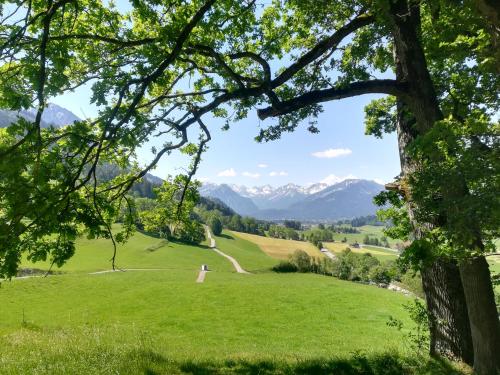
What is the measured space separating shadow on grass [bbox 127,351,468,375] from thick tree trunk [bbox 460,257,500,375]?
762 mm

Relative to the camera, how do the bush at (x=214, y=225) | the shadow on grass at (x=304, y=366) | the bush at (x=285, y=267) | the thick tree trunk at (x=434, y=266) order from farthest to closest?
the bush at (x=214, y=225), the bush at (x=285, y=267), the thick tree trunk at (x=434, y=266), the shadow on grass at (x=304, y=366)

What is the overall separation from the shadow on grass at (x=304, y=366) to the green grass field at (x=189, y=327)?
3 centimetres

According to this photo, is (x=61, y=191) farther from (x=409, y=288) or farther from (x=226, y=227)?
(x=226, y=227)

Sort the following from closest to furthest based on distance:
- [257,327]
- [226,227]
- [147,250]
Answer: [257,327]
[147,250]
[226,227]

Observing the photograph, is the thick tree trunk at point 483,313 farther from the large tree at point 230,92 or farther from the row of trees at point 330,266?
the row of trees at point 330,266

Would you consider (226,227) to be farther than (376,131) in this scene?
Yes

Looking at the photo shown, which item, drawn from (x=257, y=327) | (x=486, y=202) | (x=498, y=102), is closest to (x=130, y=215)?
(x=486, y=202)

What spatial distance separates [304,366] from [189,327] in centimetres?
3022

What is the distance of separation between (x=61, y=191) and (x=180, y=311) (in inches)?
1649

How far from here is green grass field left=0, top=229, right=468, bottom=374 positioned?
8.78 metres

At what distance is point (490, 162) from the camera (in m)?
4.61

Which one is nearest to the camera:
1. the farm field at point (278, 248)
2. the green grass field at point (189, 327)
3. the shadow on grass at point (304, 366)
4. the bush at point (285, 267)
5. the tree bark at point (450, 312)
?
the shadow on grass at point (304, 366)

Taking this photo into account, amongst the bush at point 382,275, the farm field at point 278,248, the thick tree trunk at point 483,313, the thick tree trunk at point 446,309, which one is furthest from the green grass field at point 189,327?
the farm field at point 278,248

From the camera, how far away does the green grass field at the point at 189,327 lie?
878cm
